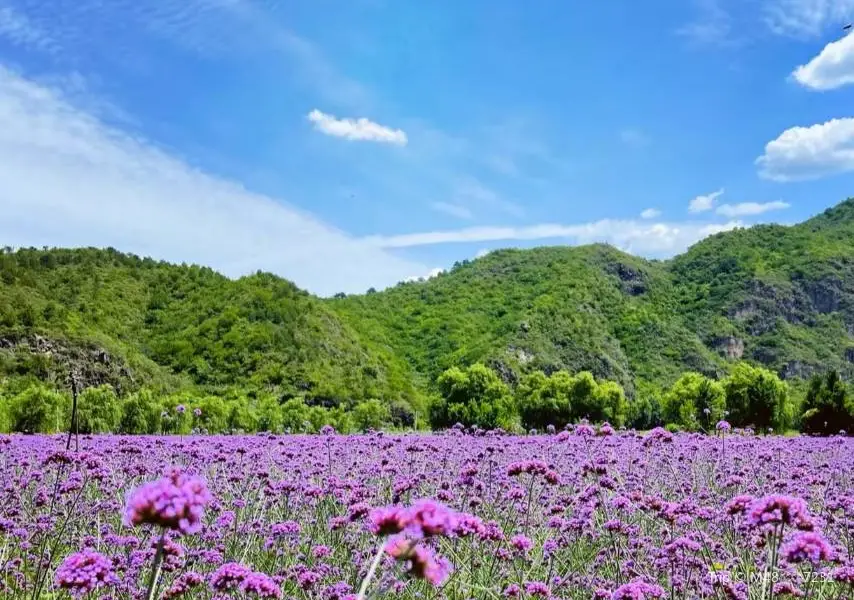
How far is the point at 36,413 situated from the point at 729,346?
3261 inches

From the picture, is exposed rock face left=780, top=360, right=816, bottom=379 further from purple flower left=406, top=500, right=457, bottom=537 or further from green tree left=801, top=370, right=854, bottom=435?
purple flower left=406, top=500, right=457, bottom=537

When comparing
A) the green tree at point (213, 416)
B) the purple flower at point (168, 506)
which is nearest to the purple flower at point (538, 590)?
the purple flower at point (168, 506)

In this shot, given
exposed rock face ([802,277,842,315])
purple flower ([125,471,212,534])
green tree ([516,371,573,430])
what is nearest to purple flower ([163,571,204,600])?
purple flower ([125,471,212,534])

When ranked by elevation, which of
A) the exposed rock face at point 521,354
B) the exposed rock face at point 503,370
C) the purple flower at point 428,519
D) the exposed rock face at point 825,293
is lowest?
the purple flower at point 428,519

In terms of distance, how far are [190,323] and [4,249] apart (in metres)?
14.7

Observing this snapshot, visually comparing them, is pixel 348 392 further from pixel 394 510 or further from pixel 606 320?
pixel 606 320

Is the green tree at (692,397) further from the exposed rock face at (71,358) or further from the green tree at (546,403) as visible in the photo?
the exposed rock face at (71,358)

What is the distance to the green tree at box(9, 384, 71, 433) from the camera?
2108 cm

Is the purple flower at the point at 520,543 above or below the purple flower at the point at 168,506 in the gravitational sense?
below

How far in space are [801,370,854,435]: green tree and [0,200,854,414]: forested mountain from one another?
78.8ft

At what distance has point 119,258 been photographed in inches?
2303

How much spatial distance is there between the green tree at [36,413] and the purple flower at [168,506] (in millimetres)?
21366

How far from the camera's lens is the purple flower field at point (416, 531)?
8.72ft

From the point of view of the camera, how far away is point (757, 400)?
39375mm
